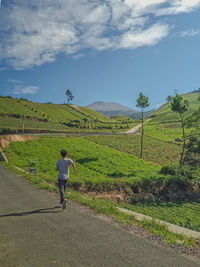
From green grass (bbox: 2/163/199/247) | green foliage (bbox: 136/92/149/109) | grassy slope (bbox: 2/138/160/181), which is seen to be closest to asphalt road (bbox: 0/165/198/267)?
green grass (bbox: 2/163/199/247)

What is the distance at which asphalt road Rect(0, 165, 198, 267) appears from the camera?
503cm

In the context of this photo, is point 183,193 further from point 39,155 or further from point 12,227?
point 39,155

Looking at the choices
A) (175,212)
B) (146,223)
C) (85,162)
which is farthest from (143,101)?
(146,223)

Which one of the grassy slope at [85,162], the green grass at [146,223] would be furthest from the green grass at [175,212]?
the grassy slope at [85,162]

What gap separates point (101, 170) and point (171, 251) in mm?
22381

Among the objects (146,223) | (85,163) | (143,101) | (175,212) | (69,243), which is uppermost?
(143,101)

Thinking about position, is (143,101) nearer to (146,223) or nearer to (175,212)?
(175,212)

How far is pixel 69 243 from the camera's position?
5.98 meters

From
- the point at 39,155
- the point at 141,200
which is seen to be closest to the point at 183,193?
the point at 141,200

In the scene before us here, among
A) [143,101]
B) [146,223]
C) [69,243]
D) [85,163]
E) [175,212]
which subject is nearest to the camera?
[69,243]

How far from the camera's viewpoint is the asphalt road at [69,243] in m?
5.03

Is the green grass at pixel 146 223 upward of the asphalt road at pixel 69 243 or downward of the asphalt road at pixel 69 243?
downward

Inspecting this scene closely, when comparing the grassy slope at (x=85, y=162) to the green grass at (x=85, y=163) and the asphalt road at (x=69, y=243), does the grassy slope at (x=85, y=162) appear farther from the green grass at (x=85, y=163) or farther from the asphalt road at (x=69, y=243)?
the asphalt road at (x=69, y=243)

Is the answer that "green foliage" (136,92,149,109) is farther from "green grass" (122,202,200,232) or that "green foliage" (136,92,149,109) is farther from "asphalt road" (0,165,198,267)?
"asphalt road" (0,165,198,267)
